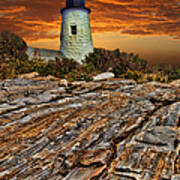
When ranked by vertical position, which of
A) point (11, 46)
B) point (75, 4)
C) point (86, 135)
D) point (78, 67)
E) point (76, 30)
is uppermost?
point (75, 4)

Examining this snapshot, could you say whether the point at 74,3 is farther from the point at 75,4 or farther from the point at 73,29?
the point at 73,29

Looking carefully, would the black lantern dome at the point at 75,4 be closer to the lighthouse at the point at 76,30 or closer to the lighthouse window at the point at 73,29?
the lighthouse at the point at 76,30

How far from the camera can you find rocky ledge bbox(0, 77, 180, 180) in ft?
12.2

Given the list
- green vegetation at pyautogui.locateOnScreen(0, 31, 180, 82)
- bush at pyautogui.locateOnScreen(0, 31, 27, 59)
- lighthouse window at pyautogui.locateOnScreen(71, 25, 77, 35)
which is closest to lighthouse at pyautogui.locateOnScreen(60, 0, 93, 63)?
lighthouse window at pyautogui.locateOnScreen(71, 25, 77, 35)

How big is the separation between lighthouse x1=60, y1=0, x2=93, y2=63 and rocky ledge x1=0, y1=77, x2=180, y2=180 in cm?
1603

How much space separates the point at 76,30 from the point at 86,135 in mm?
19206

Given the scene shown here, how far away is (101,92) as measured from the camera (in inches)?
267

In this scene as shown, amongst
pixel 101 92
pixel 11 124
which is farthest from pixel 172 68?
pixel 11 124

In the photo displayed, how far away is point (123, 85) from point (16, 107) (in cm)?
430

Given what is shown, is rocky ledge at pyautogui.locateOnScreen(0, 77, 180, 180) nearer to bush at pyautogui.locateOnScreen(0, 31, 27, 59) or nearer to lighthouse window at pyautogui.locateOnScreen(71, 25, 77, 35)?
bush at pyautogui.locateOnScreen(0, 31, 27, 59)

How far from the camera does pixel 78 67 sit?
14.6 m

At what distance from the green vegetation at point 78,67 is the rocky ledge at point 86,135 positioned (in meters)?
4.11

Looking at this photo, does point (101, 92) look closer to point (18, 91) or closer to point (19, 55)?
point (18, 91)

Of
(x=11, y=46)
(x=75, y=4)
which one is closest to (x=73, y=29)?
(x=75, y=4)
